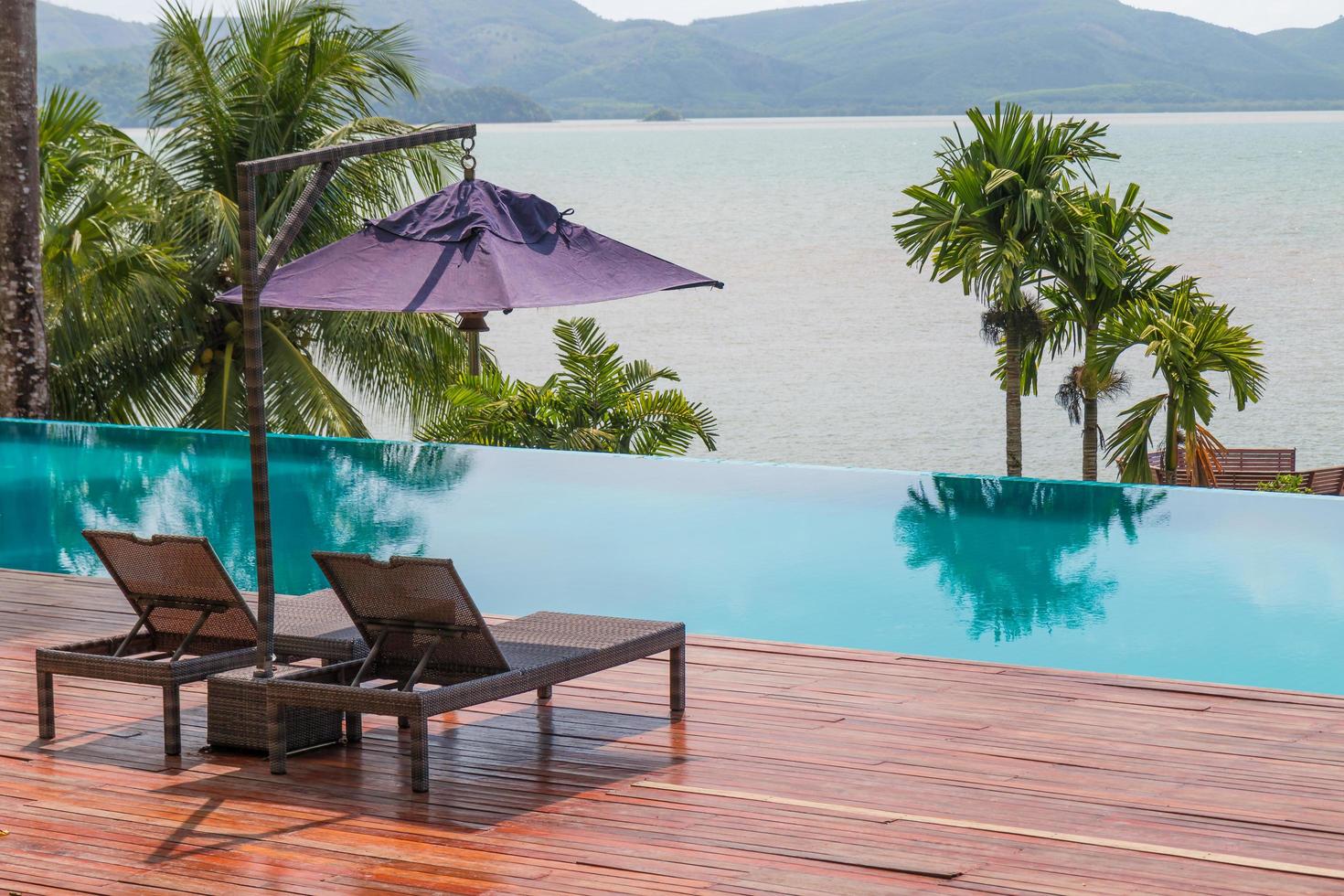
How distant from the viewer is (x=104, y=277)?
15.5m

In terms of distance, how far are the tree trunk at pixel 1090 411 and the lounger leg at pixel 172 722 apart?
1126 cm

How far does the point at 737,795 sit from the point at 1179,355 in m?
11.0

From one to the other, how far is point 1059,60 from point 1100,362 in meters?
85.4

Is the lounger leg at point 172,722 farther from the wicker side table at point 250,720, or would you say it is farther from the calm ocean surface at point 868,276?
the calm ocean surface at point 868,276

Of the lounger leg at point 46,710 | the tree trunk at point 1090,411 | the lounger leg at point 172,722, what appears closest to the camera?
the lounger leg at point 172,722

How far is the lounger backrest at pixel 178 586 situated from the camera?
195 inches

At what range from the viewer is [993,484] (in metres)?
8.66

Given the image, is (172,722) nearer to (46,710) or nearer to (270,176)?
(46,710)

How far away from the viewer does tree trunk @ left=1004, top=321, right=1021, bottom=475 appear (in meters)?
17.0

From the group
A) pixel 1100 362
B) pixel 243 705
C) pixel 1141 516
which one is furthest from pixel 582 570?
pixel 1100 362

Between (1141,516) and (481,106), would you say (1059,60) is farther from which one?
(1141,516)

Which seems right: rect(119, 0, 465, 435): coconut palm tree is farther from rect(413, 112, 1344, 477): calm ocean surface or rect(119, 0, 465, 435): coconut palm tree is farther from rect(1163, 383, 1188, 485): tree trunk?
rect(413, 112, 1344, 477): calm ocean surface

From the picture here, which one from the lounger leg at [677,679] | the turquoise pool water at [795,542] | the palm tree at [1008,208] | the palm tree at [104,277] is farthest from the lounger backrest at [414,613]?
the palm tree at [104,277]

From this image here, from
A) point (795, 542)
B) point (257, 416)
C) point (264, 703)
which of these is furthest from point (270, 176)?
point (264, 703)
